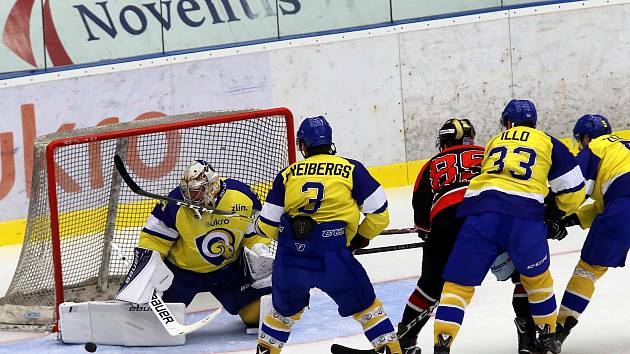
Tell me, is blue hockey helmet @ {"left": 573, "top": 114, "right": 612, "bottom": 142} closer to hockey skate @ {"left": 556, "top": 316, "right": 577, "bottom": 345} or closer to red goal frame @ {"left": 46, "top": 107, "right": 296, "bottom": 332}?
hockey skate @ {"left": 556, "top": 316, "right": 577, "bottom": 345}

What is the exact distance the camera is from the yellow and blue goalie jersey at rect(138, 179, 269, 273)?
21.1 ft

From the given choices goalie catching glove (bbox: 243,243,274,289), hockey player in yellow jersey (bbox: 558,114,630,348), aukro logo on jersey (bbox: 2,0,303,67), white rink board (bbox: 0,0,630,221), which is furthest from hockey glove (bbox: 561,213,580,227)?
aukro logo on jersey (bbox: 2,0,303,67)

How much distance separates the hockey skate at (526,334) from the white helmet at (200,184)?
1510 millimetres

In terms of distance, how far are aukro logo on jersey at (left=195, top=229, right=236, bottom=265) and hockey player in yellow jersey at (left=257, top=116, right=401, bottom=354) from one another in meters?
1.04

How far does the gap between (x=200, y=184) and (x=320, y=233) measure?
111 centimetres

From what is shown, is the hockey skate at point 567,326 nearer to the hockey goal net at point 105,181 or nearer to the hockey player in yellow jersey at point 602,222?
the hockey player in yellow jersey at point 602,222

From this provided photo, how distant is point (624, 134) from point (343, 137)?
2172 mm

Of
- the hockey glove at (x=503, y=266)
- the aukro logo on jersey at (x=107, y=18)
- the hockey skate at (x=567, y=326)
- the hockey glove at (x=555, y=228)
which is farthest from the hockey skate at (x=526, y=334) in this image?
the aukro logo on jersey at (x=107, y=18)

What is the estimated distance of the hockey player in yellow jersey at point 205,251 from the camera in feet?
21.0

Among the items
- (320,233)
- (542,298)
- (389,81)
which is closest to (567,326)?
(542,298)

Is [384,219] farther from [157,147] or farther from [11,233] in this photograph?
[11,233]

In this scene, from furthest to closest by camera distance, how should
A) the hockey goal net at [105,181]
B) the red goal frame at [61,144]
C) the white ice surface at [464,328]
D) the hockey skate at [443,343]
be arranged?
1. the hockey goal net at [105,181]
2. the red goal frame at [61,144]
3. the white ice surface at [464,328]
4. the hockey skate at [443,343]

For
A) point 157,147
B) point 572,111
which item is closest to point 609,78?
point 572,111

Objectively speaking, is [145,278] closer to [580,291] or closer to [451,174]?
[451,174]
